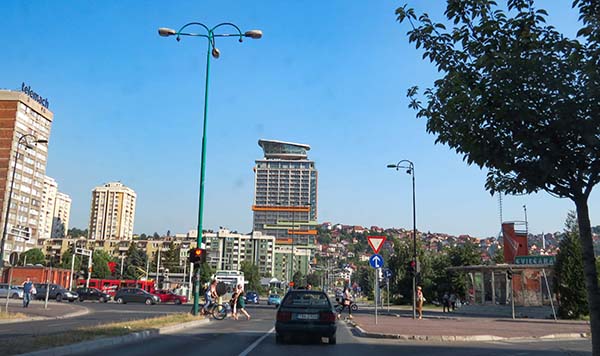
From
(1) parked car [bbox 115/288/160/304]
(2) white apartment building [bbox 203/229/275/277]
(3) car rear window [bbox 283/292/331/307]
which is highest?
(2) white apartment building [bbox 203/229/275/277]

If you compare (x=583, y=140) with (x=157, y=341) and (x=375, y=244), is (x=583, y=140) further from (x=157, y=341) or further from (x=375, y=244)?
(x=375, y=244)

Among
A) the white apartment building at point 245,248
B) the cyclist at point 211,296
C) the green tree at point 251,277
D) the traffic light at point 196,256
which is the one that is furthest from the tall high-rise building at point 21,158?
the traffic light at point 196,256

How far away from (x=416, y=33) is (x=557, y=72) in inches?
79.4

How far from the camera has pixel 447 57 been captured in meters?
7.51

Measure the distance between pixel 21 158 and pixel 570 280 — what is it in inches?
4058

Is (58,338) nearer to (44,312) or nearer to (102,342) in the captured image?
(102,342)

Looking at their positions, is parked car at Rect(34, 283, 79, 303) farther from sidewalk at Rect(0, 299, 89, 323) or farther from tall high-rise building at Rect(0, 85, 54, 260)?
tall high-rise building at Rect(0, 85, 54, 260)

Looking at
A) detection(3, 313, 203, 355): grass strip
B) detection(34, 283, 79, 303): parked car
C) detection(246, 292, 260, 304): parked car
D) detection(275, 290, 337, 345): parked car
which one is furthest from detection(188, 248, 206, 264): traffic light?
detection(246, 292, 260, 304): parked car

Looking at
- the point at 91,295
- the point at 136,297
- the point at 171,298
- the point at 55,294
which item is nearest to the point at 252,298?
the point at 171,298

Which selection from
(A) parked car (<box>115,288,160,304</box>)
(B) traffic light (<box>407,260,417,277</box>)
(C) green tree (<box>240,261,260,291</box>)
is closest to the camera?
(B) traffic light (<box>407,260,417,277</box>)

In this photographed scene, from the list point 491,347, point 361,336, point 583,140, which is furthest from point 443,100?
point 361,336

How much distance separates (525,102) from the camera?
663cm

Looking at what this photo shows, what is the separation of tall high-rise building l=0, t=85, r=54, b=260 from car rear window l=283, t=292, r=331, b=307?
97872 mm

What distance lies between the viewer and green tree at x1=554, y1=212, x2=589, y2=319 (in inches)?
1297
